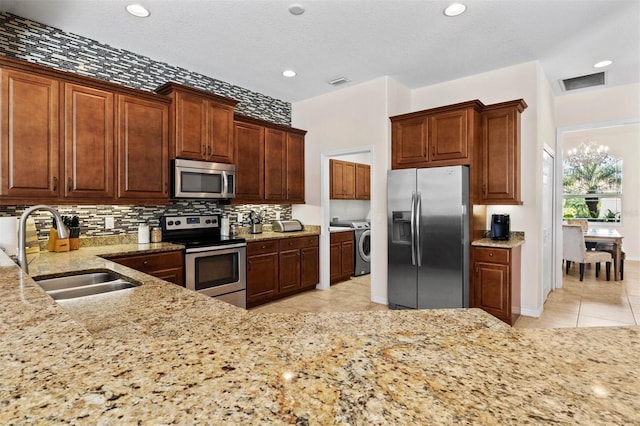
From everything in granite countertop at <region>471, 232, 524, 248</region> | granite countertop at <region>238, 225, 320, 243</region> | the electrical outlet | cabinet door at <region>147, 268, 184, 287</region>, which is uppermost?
the electrical outlet

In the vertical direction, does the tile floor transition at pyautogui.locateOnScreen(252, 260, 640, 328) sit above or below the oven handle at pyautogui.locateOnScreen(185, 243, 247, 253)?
below

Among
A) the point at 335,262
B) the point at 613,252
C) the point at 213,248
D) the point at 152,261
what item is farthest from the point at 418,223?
the point at 613,252

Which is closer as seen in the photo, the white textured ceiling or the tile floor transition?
the white textured ceiling

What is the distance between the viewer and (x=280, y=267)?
441cm

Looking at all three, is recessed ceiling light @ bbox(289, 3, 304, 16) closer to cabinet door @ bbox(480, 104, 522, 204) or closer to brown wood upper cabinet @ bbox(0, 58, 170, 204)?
brown wood upper cabinet @ bbox(0, 58, 170, 204)

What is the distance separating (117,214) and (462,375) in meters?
3.66

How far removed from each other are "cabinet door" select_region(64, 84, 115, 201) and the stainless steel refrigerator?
2.94m

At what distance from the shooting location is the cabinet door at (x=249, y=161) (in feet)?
14.1

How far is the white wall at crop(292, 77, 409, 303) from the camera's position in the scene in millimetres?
4332

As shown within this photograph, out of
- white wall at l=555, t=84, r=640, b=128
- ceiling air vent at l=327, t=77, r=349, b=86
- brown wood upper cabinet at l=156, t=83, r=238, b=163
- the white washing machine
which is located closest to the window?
white wall at l=555, t=84, r=640, b=128

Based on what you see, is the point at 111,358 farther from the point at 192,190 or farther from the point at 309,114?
the point at 309,114

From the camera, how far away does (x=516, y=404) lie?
53cm

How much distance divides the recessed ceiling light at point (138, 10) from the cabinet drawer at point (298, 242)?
2.74m

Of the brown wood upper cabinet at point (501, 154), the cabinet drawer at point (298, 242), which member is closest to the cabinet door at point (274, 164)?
the cabinet drawer at point (298, 242)
